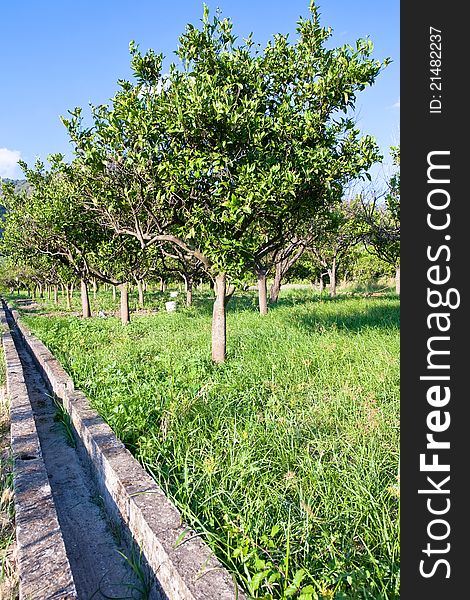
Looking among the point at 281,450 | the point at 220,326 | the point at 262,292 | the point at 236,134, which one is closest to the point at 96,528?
the point at 281,450

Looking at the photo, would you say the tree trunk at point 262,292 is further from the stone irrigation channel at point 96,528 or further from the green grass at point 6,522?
the green grass at point 6,522

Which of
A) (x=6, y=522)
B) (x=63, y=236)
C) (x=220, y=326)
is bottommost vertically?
(x=6, y=522)

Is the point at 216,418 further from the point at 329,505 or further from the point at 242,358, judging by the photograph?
the point at 242,358

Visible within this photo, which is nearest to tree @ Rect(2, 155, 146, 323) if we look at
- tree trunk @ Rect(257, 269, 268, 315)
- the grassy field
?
tree trunk @ Rect(257, 269, 268, 315)

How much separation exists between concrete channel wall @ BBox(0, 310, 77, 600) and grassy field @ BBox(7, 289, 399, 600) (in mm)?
767

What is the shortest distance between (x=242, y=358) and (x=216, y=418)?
2.90 m

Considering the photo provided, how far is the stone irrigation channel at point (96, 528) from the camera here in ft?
7.36

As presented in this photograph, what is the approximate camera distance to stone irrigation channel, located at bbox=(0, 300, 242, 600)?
2242 mm

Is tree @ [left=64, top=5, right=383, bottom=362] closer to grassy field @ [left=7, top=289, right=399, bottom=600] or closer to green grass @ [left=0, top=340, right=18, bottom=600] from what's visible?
grassy field @ [left=7, top=289, right=399, bottom=600]

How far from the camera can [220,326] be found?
Result: 7625mm

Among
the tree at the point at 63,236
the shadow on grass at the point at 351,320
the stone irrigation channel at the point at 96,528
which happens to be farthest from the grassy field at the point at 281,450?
the tree at the point at 63,236

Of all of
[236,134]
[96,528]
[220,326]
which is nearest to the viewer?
[96,528]

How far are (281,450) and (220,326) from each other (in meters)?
4.20

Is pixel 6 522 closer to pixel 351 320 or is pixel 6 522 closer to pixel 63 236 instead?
pixel 351 320
